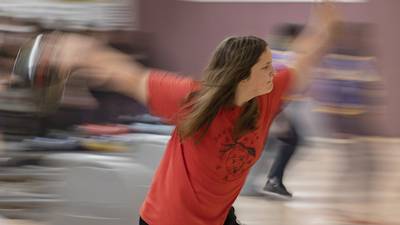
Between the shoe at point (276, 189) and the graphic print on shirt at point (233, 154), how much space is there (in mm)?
2736

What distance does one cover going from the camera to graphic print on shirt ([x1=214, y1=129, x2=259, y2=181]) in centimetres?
202

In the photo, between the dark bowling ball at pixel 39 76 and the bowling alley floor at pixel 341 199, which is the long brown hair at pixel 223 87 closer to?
the dark bowling ball at pixel 39 76

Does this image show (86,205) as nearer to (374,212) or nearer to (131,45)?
(131,45)

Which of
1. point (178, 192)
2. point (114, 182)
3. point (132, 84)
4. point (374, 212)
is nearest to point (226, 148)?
point (178, 192)

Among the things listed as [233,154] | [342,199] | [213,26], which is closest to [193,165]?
[233,154]

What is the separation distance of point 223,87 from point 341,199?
8.46ft

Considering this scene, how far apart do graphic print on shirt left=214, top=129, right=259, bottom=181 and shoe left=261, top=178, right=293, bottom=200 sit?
2736 millimetres

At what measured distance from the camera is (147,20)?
8.12m

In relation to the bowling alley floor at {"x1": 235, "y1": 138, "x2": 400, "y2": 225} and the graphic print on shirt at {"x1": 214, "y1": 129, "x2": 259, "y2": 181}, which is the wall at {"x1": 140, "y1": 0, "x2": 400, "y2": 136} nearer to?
the bowling alley floor at {"x1": 235, "y1": 138, "x2": 400, "y2": 225}

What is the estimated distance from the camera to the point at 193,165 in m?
2.03

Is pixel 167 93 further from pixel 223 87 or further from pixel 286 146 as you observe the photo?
pixel 286 146

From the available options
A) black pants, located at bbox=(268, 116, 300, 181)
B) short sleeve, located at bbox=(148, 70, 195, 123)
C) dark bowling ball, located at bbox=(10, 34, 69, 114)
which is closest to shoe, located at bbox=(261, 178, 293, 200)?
black pants, located at bbox=(268, 116, 300, 181)

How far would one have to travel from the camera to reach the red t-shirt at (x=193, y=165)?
2.02 m

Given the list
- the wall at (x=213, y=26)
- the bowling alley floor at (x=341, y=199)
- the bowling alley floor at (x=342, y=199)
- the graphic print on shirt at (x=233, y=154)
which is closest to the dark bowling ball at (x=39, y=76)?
the bowling alley floor at (x=341, y=199)
